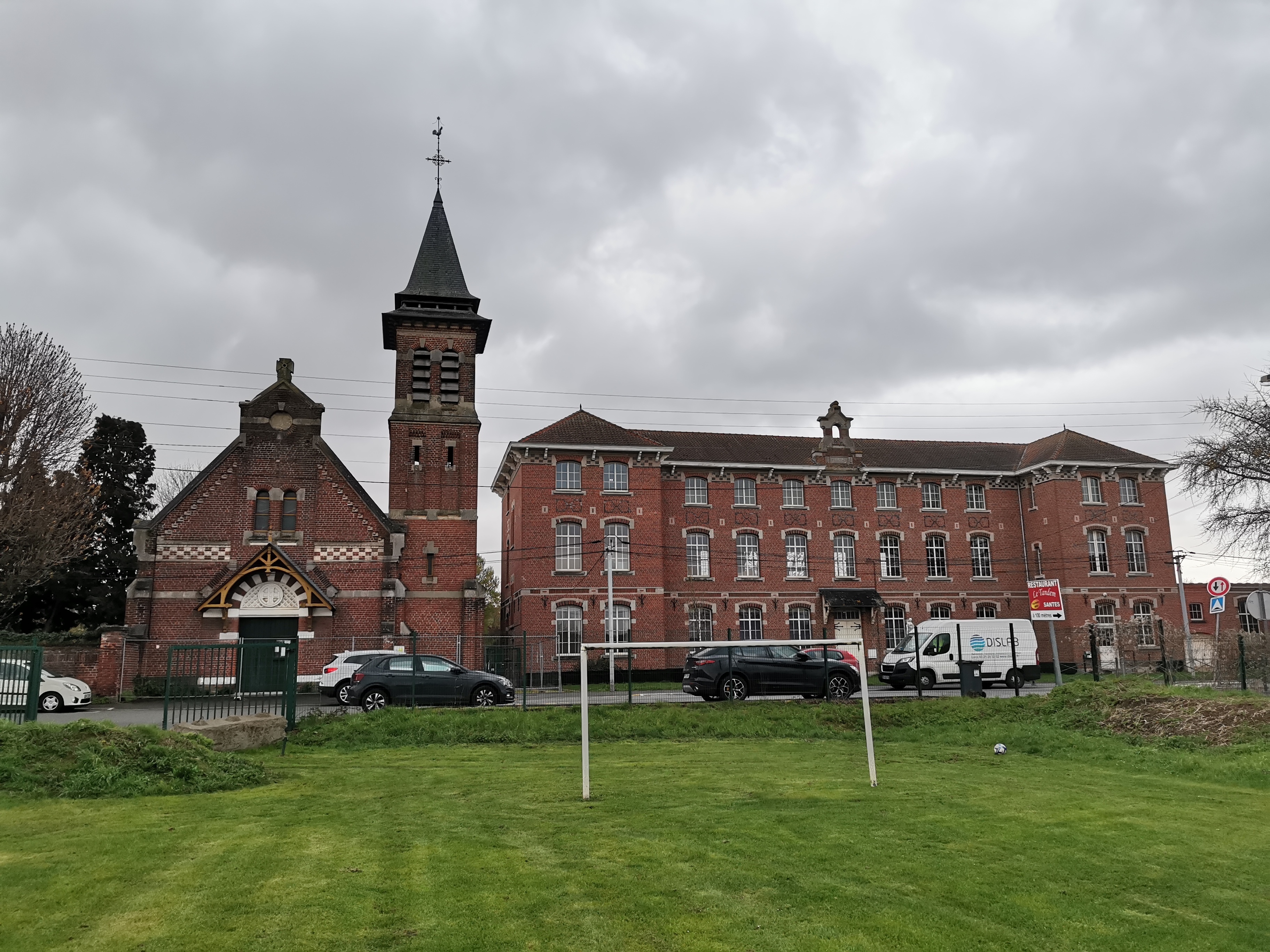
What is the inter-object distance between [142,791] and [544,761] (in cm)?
561

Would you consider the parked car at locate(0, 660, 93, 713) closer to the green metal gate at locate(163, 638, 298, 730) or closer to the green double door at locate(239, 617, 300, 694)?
the green metal gate at locate(163, 638, 298, 730)

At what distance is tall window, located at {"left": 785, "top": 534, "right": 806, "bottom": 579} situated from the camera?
4188cm

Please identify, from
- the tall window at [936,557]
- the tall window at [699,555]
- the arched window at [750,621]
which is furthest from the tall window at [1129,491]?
the tall window at [699,555]

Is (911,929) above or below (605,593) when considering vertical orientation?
below

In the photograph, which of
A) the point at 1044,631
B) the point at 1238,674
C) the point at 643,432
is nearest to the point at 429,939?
the point at 1238,674

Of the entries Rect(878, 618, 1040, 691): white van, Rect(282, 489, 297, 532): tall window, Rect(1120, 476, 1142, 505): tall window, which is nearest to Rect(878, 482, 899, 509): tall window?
Rect(1120, 476, 1142, 505): tall window

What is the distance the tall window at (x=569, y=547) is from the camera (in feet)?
127

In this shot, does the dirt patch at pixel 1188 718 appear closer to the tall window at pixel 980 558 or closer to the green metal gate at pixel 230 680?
the green metal gate at pixel 230 680

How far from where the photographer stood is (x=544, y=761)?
46.1ft

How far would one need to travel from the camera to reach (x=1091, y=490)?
143 ft

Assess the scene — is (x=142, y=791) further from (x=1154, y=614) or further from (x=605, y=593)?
(x=1154, y=614)

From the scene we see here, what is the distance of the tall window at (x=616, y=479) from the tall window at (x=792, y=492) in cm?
775

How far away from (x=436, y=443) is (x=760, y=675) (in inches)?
702

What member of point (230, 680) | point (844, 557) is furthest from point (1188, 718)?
point (844, 557)
